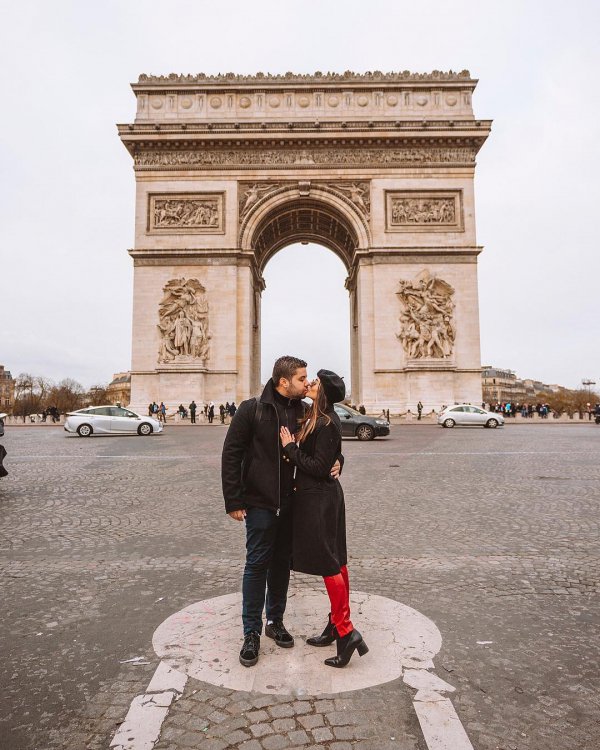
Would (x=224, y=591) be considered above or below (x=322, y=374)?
below

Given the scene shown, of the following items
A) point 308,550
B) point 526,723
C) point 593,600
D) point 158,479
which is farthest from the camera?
point 158,479

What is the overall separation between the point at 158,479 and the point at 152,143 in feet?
83.5

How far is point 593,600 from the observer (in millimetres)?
3432

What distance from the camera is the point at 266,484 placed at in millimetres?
2846

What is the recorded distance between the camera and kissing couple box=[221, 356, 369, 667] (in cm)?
273

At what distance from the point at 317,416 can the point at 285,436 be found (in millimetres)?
→ 191

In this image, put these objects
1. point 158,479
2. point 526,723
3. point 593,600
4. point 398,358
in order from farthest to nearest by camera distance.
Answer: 1. point 398,358
2. point 158,479
3. point 593,600
4. point 526,723

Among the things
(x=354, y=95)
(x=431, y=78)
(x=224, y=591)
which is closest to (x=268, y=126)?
(x=354, y=95)

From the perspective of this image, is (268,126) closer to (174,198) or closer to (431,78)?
(174,198)

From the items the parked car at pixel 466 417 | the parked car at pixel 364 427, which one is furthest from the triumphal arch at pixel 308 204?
the parked car at pixel 364 427

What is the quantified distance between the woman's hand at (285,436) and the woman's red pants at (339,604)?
0.68 meters

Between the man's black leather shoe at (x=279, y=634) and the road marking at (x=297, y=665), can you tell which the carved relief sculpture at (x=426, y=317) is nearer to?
the road marking at (x=297, y=665)

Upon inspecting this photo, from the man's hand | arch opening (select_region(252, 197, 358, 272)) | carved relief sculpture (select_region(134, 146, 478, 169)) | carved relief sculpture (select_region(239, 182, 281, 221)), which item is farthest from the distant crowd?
the man's hand

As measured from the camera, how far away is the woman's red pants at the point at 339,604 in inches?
104
